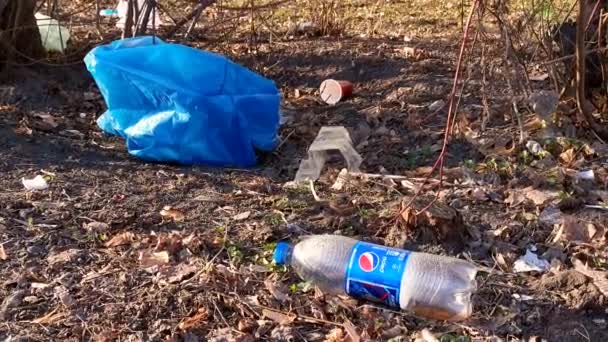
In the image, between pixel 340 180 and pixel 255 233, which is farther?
pixel 340 180

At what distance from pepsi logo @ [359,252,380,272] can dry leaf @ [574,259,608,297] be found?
2.21ft

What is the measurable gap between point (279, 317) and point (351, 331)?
23 centimetres

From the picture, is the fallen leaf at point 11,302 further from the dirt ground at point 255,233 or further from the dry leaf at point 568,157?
the dry leaf at point 568,157

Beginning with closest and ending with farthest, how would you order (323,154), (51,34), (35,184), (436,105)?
(35,184) → (323,154) → (436,105) → (51,34)

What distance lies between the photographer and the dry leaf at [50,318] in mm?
2521

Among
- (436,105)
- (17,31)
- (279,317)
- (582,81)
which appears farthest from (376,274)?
(17,31)

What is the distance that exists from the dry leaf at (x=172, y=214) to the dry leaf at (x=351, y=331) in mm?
901

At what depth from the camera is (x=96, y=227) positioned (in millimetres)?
3031

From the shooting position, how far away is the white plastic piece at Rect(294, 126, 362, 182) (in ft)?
12.0

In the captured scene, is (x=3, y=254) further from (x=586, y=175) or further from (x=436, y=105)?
(x=436, y=105)

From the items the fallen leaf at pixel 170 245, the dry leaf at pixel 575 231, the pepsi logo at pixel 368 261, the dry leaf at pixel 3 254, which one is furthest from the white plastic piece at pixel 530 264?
the dry leaf at pixel 3 254

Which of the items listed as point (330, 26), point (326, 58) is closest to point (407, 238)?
point (326, 58)

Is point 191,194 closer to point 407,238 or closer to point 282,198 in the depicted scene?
point 282,198

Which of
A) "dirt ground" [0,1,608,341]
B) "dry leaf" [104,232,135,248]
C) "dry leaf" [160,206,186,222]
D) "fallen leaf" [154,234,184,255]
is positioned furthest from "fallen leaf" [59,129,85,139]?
"fallen leaf" [154,234,184,255]
